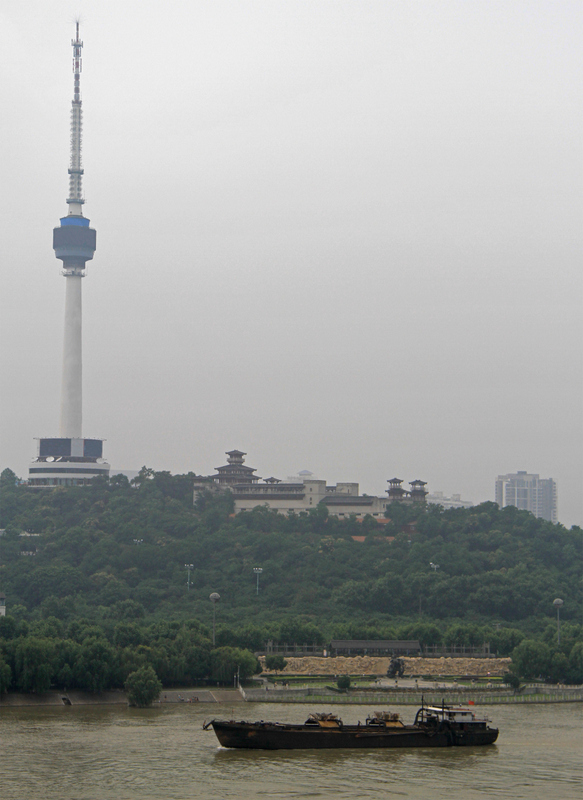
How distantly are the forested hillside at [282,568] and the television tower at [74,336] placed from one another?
14.8 m

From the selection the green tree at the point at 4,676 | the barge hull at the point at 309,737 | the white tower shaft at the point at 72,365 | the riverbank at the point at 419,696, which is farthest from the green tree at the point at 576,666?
the white tower shaft at the point at 72,365

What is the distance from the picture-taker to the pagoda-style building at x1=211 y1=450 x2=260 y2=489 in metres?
139

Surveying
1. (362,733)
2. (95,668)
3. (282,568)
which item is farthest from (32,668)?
(282,568)

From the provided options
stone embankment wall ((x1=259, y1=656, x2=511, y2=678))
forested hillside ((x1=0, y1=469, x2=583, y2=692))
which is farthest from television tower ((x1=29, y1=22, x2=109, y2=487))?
stone embankment wall ((x1=259, y1=656, x2=511, y2=678))

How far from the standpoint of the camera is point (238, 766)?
44.9 m

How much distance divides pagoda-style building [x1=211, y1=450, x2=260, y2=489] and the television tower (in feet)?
63.1

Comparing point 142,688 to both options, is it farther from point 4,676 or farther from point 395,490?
point 395,490

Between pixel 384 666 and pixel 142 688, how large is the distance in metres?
23.8

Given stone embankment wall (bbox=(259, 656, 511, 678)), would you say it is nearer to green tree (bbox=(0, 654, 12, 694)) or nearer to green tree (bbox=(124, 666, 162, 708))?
green tree (bbox=(124, 666, 162, 708))

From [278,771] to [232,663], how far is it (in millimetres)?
25537

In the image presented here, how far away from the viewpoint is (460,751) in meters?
50.0

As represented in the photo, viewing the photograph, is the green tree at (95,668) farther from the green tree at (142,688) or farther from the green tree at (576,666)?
the green tree at (576,666)

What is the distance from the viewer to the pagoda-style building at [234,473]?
139050 millimetres

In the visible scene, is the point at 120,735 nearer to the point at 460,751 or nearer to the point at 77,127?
the point at 460,751
